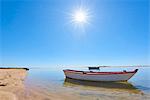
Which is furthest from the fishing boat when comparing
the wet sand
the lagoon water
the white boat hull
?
the wet sand

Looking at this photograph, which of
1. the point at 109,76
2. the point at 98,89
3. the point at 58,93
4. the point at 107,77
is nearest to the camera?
the point at 58,93

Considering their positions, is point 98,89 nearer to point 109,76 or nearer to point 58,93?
point 58,93

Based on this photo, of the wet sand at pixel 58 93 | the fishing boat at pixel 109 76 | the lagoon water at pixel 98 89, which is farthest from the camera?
the fishing boat at pixel 109 76

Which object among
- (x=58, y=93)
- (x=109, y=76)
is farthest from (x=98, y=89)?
(x=109, y=76)

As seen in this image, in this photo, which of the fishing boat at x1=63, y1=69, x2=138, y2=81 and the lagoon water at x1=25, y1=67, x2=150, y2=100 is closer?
the lagoon water at x1=25, y1=67, x2=150, y2=100

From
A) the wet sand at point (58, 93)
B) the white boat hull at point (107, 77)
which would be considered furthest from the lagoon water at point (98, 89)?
the white boat hull at point (107, 77)

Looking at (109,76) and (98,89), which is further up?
(109,76)

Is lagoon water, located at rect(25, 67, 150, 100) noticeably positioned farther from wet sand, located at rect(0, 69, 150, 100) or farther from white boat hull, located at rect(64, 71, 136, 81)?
white boat hull, located at rect(64, 71, 136, 81)

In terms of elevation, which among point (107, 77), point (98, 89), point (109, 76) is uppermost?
point (109, 76)

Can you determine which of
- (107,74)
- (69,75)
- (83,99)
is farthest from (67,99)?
(69,75)

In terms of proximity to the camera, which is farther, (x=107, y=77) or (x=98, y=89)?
(x=107, y=77)

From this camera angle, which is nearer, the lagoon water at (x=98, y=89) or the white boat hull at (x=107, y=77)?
the lagoon water at (x=98, y=89)

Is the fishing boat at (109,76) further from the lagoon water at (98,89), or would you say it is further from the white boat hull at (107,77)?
the lagoon water at (98,89)

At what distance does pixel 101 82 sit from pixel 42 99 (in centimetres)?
1691
